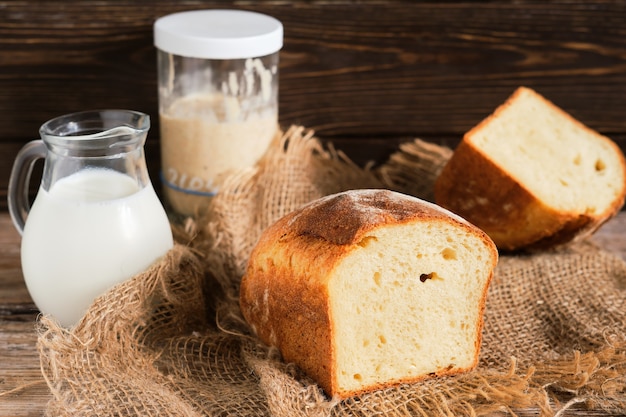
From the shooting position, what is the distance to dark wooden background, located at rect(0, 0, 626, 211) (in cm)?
170

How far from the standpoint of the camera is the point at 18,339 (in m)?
1.28

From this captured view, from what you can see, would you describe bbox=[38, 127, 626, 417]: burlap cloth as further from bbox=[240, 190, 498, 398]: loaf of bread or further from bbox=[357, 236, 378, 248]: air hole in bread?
bbox=[357, 236, 378, 248]: air hole in bread

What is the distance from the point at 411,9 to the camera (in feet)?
5.74

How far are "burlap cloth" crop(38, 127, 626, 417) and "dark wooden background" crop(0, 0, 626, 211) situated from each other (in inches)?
10.5

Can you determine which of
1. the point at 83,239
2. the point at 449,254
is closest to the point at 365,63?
the point at 449,254

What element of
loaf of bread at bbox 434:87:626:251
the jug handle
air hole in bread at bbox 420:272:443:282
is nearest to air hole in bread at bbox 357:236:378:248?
air hole in bread at bbox 420:272:443:282

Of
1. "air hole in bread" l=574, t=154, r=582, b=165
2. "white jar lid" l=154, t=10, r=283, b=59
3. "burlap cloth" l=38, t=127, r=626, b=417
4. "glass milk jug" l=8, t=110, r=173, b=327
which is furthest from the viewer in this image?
"air hole in bread" l=574, t=154, r=582, b=165

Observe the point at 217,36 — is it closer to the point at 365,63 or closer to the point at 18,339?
the point at 365,63

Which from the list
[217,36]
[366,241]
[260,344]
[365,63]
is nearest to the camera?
[366,241]

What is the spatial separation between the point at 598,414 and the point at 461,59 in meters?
0.95

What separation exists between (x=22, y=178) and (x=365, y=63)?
32.5 inches

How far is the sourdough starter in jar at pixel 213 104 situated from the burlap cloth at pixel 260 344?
6cm

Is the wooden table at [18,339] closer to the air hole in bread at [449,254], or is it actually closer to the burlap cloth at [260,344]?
the burlap cloth at [260,344]

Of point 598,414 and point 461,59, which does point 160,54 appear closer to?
point 461,59
